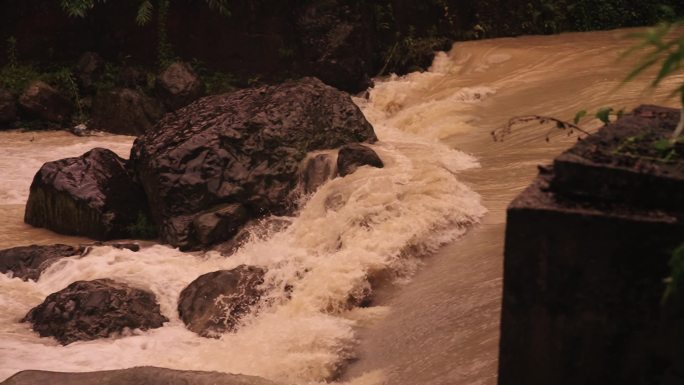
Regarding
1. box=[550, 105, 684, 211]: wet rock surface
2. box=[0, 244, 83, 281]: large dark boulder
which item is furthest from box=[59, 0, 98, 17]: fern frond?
box=[550, 105, 684, 211]: wet rock surface

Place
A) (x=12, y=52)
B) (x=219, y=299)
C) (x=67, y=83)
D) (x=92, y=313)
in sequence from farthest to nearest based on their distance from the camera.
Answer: (x=12, y=52) → (x=67, y=83) → (x=219, y=299) → (x=92, y=313)

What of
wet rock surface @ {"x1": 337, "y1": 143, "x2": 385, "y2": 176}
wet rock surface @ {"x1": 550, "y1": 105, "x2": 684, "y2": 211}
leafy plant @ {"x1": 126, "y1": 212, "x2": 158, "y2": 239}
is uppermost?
wet rock surface @ {"x1": 550, "y1": 105, "x2": 684, "y2": 211}

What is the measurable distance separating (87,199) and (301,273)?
2.48 m

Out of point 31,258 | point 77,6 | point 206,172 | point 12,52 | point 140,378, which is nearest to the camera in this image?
point 140,378

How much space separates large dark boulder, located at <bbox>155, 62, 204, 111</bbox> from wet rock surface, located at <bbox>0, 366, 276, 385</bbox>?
7088mm

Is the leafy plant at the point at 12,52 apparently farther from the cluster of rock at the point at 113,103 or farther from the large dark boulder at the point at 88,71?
the large dark boulder at the point at 88,71

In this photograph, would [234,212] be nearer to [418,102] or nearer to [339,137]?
[339,137]

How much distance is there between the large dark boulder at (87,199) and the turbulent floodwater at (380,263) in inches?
7.6

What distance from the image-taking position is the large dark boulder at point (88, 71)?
430 inches

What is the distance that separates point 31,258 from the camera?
643cm

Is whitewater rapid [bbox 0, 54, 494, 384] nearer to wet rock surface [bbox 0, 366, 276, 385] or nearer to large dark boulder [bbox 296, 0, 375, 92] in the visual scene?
wet rock surface [bbox 0, 366, 276, 385]

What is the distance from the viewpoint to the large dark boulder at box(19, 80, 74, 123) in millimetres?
10344

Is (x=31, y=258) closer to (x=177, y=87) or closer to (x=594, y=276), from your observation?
(x=177, y=87)

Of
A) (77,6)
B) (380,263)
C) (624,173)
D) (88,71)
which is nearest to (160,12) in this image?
(77,6)
